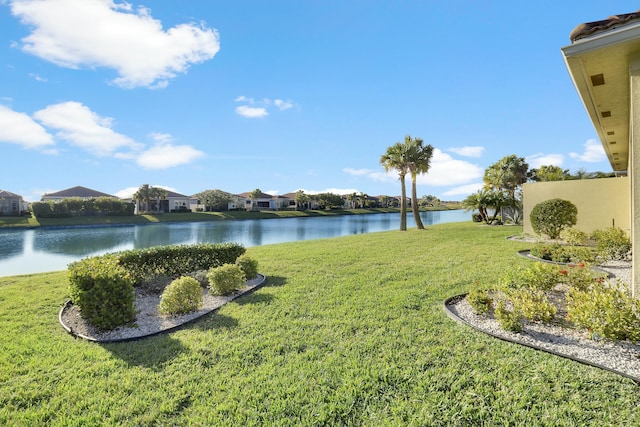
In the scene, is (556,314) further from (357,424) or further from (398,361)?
(357,424)

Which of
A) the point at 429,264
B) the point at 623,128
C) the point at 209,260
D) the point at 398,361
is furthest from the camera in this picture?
the point at 429,264

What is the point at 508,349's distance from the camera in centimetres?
385

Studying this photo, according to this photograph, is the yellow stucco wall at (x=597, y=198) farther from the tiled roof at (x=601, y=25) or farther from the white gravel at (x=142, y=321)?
the white gravel at (x=142, y=321)

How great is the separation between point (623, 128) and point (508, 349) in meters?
7.87

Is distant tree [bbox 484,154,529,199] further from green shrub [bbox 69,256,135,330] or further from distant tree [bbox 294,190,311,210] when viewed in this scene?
distant tree [bbox 294,190,311,210]

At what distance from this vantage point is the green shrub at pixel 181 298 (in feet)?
18.5

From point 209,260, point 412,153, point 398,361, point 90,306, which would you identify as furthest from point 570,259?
point 412,153

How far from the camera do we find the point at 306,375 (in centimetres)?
341

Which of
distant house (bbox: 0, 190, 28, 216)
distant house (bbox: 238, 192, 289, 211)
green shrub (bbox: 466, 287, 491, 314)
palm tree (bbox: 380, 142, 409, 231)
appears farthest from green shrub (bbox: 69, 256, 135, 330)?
distant house (bbox: 238, 192, 289, 211)

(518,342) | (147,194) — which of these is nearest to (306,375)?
(518,342)

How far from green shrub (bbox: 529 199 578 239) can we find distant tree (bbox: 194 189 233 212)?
5750 cm

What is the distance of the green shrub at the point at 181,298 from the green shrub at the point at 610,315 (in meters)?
5.81

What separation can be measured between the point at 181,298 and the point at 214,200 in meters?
60.3

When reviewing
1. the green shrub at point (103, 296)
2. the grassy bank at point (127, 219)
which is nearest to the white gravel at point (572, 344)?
the green shrub at point (103, 296)
